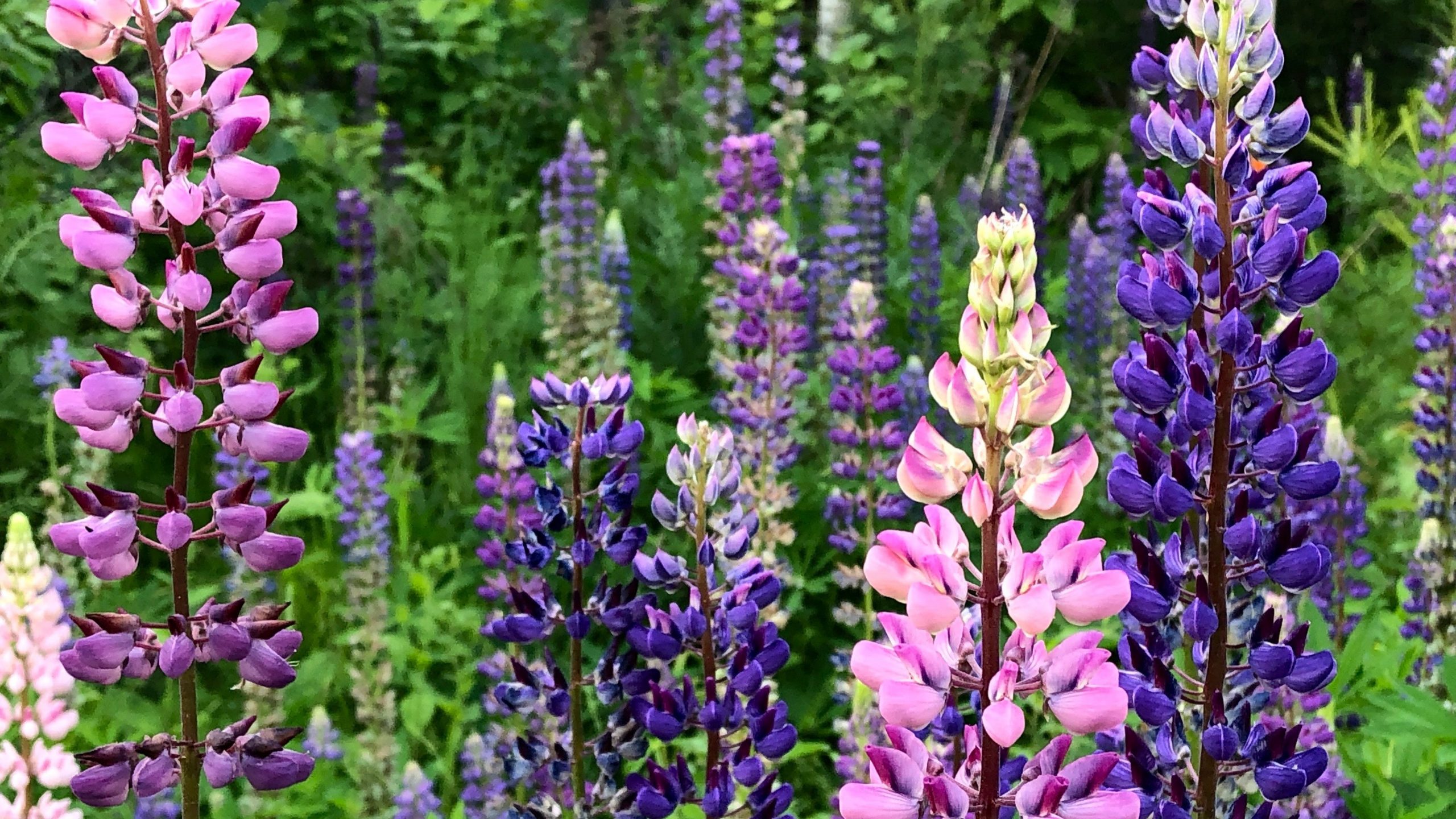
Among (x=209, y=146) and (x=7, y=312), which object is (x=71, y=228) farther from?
(x=7, y=312)

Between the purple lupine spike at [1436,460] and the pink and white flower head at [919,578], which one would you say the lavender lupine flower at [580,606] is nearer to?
the pink and white flower head at [919,578]

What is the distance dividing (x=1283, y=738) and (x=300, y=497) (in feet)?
8.95

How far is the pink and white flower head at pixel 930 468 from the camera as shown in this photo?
0.98m

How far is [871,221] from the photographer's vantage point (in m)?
4.12

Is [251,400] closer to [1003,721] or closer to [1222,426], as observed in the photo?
[1003,721]

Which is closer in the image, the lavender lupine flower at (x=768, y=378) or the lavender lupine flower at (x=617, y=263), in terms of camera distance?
the lavender lupine flower at (x=768, y=378)

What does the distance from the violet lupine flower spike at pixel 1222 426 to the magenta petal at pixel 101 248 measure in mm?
942

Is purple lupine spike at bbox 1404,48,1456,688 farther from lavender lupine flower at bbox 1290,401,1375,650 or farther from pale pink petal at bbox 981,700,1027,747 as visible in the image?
pale pink petal at bbox 981,700,1027,747

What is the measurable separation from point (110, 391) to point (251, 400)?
12 centimetres

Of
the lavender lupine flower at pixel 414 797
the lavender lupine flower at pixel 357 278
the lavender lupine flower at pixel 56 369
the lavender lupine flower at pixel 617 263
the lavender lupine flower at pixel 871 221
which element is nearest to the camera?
the lavender lupine flower at pixel 414 797

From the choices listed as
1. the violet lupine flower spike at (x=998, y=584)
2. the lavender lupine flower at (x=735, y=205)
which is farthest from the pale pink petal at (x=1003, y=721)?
the lavender lupine flower at (x=735, y=205)

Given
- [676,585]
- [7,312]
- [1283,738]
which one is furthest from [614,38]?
[1283,738]

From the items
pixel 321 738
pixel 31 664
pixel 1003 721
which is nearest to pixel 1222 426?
pixel 1003 721

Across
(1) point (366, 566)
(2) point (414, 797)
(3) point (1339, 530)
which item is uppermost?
(3) point (1339, 530)
